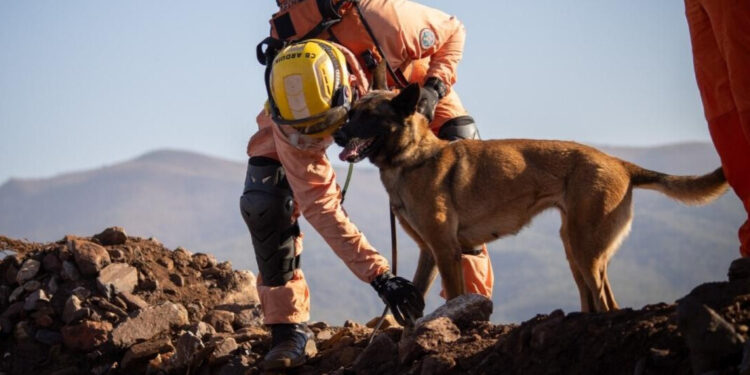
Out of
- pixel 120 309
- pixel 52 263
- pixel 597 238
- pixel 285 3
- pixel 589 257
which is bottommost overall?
pixel 120 309

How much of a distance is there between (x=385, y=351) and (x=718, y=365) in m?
2.36

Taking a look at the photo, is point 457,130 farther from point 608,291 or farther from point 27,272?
point 27,272

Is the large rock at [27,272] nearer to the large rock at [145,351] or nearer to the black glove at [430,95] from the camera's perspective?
the large rock at [145,351]

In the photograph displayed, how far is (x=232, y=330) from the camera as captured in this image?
28.9 feet

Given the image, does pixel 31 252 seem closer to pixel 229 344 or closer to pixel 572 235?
pixel 229 344

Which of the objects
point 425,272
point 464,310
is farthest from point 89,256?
point 464,310

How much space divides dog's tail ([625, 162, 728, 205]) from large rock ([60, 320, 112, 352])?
4.89 m

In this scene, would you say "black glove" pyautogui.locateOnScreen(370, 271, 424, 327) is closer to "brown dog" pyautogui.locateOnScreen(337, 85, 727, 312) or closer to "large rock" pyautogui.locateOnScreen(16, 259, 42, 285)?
"brown dog" pyautogui.locateOnScreen(337, 85, 727, 312)

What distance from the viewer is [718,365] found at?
12.8 feet

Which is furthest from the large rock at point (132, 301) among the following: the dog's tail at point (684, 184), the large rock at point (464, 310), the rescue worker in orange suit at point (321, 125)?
the dog's tail at point (684, 184)

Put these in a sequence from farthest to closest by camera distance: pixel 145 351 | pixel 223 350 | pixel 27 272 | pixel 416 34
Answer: pixel 27 272 → pixel 145 351 → pixel 223 350 → pixel 416 34

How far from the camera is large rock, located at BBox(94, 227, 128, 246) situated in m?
9.84

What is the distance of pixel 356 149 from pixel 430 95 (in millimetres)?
679

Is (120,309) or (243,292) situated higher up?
(120,309)
